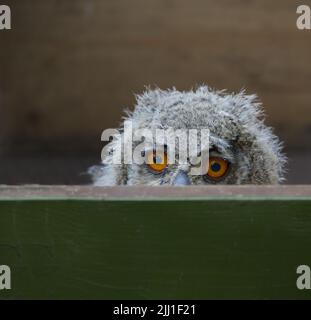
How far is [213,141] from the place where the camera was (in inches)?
108

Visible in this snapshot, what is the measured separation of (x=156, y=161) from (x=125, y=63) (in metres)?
1.77

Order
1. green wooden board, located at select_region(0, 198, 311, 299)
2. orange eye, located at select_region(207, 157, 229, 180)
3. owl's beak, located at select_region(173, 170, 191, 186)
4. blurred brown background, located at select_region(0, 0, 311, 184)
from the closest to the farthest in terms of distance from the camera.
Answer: green wooden board, located at select_region(0, 198, 311, 299)
owl's beak, located at select_region(173, 170, 191, 186)
orange eye, located at select_region(207, 157, 229, 180)
blurred brown background, located at select_region(0, 0, 311, 184)

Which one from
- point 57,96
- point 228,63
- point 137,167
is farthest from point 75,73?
point 137,167

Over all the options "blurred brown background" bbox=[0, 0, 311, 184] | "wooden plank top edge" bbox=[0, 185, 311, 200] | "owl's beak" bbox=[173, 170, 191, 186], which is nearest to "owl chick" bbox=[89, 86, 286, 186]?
"owl's beak" bbox=[173, 170, 191, 186]

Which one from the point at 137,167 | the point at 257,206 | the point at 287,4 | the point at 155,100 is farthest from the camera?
the point at 287,4

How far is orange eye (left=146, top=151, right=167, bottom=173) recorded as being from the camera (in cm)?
277

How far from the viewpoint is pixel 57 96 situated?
4.43 meters

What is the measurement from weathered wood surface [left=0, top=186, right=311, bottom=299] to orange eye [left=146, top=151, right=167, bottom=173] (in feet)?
4.99

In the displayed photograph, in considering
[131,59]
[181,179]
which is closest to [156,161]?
[181,179]

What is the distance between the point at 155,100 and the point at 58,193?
1.90 meters

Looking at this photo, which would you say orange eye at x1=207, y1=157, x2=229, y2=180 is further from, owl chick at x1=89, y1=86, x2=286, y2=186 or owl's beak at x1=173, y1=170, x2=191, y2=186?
owl's beak at x1=173, y1=170, x2=191, y2=186

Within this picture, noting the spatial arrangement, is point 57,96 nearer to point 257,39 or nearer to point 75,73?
point 75,73

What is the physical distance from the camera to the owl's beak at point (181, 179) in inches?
103

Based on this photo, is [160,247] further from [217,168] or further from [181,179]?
[217,168]
